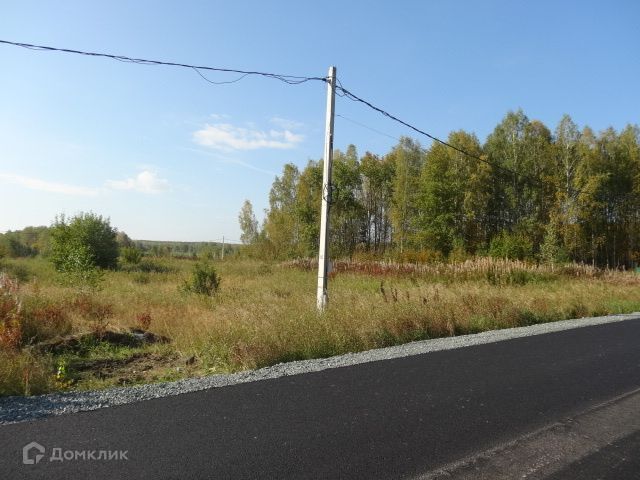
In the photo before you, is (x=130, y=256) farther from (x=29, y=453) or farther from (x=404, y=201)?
(x=29, y=453)

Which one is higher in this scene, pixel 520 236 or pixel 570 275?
pixel 520 236

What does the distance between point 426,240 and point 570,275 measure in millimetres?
16544

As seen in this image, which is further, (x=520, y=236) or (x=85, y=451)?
(x=520, y=236)

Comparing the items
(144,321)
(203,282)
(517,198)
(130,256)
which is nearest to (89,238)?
(130,256)

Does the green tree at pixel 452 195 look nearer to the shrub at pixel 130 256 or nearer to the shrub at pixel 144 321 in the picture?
the shrub at pixel 130 256

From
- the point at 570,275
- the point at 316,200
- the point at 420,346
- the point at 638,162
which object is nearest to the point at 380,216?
the point at 316,200

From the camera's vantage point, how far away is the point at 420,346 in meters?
8.91

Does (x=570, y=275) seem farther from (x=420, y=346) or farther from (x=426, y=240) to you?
(x=420, y=346)

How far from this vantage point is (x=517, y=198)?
4419 cm

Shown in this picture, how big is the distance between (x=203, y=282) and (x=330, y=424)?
12.3 metres

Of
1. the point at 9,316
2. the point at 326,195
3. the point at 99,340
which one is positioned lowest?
the point at 99,340

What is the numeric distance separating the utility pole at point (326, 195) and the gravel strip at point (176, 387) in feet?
8.87

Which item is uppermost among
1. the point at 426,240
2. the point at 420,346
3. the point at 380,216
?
the point at 380,216

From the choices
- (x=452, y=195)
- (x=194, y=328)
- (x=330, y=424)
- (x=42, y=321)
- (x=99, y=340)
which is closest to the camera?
(x=330, y=424)
